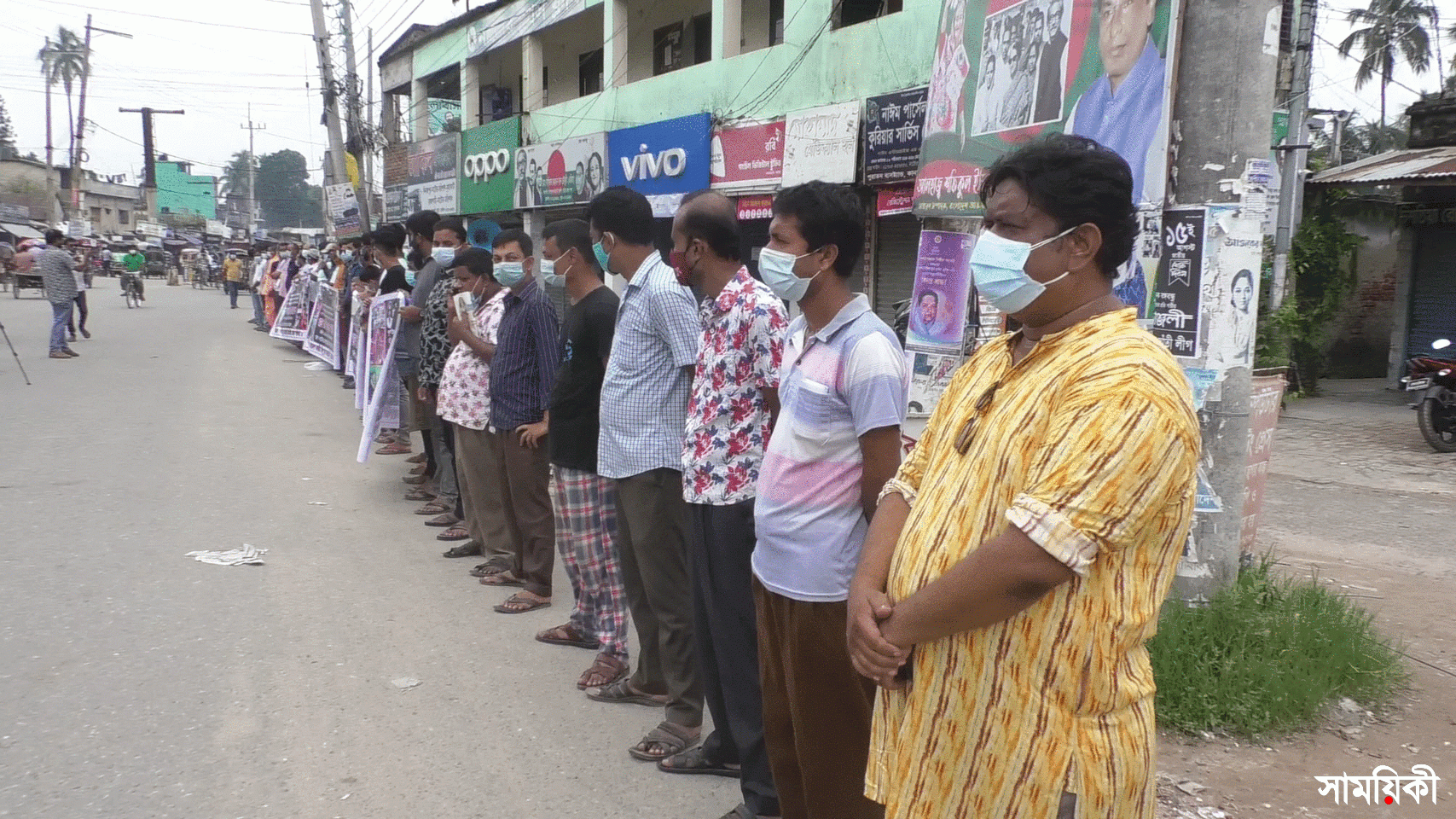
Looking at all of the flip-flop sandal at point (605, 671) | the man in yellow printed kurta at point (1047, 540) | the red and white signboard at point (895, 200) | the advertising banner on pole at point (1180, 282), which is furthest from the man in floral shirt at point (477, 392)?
the red and white signboard at point (895, 200)

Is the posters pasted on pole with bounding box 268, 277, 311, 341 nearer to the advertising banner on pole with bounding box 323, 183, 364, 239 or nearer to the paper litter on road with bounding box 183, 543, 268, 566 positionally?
the advertising banner on pole with bounding box 323, 183, 364, 239

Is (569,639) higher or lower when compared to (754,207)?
lower

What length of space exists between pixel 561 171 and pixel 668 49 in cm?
267

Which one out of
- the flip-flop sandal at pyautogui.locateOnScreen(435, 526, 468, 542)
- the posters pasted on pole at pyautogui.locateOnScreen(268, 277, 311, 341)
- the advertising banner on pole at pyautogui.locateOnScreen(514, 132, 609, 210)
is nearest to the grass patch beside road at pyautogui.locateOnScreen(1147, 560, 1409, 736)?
the flip-flop sandal at pyautogui.locateOnScreen(435, 526, 468, 542)

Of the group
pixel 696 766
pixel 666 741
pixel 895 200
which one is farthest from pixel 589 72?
pixel 696 766

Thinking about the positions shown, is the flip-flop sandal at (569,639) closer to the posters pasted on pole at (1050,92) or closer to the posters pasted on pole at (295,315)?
the posters pasted on pole at (1050,92)

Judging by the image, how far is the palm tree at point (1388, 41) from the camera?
34562mm

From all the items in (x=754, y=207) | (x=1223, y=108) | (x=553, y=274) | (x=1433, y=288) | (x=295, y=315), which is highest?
(x=754, y=207)

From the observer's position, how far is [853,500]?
2439 mm

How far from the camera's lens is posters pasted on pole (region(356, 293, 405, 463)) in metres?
7.29

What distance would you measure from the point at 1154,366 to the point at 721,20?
525 inches

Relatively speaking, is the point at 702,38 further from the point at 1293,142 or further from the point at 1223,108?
the point at 1223,108

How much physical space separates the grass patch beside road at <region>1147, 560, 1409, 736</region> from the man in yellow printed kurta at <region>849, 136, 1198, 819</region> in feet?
7.21

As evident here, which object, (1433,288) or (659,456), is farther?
(1433,288)
